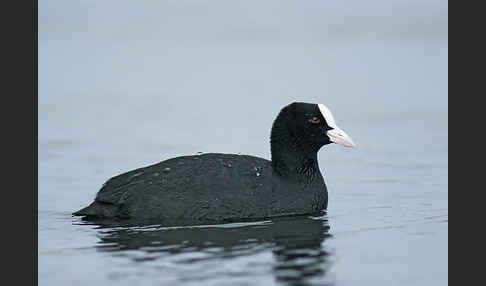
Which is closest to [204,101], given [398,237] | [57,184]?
[57,184]

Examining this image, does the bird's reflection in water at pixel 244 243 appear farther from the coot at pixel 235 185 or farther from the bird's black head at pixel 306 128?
the bird's black head at pixel 306 128

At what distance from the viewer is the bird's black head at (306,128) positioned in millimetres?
11414

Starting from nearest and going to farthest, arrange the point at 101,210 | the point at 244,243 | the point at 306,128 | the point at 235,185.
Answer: the point at 244,243
the point at 235,185
the point at 101,210
the point at 306,128

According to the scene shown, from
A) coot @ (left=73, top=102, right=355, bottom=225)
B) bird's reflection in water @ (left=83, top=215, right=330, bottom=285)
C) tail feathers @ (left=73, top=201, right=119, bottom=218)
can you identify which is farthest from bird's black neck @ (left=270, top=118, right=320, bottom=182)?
tail feathers @ (left=73, top=201, right=119, bottom=218)

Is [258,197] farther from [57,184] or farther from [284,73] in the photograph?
[284,73]

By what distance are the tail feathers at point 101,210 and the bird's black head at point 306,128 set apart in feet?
6.36

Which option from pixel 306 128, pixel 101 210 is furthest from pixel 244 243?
pixel 306 128

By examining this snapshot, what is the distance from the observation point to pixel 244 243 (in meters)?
9.70

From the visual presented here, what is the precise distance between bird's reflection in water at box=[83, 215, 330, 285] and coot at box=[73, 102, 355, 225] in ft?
0.81

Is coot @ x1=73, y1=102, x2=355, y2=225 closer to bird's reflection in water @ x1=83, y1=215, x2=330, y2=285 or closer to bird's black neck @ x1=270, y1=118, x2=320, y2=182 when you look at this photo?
bird's black neck @ x1=270, y1=118, x2=320, y2=182

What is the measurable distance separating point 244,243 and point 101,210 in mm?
2049

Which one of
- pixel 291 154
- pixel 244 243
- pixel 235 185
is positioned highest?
pixel 291 154

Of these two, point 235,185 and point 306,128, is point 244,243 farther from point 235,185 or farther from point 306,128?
point 306,128

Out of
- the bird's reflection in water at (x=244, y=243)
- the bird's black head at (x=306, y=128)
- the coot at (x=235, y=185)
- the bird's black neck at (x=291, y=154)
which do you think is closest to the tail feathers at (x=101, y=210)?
the coot at (x=235, y=185)
